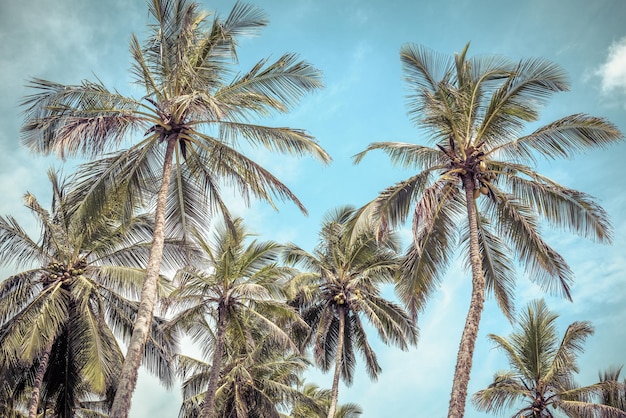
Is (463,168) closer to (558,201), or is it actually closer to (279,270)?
(558,201)

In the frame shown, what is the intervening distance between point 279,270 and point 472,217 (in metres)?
9.85

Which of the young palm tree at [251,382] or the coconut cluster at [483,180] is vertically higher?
the coconut cluster at [483,180]

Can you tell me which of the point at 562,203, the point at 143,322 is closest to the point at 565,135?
the point at 562,203

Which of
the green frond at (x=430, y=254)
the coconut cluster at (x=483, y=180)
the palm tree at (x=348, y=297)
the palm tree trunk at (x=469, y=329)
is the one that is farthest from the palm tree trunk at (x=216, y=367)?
the coconut cluster at (x=483, y=180)

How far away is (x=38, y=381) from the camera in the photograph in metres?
17.4

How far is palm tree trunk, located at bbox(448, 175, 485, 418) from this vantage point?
11508 mm

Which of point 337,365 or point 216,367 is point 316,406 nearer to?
point 337,365

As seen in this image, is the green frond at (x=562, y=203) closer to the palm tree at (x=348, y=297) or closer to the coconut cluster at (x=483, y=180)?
the coconut cluster at (x=483, y=180)

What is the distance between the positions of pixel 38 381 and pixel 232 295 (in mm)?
6534

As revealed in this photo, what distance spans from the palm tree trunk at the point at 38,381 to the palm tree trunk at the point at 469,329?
11.8 m

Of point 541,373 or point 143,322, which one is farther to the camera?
point 541,373

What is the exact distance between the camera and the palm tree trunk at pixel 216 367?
19.5 metres

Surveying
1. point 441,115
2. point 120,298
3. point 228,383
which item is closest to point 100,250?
point 120,298

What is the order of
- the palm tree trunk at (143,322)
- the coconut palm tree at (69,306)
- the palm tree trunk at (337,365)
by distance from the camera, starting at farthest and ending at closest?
the palm tree trunk at (337,365)
the coconut palm tree at (69,306)
the palm tree trunk at (143,322)
